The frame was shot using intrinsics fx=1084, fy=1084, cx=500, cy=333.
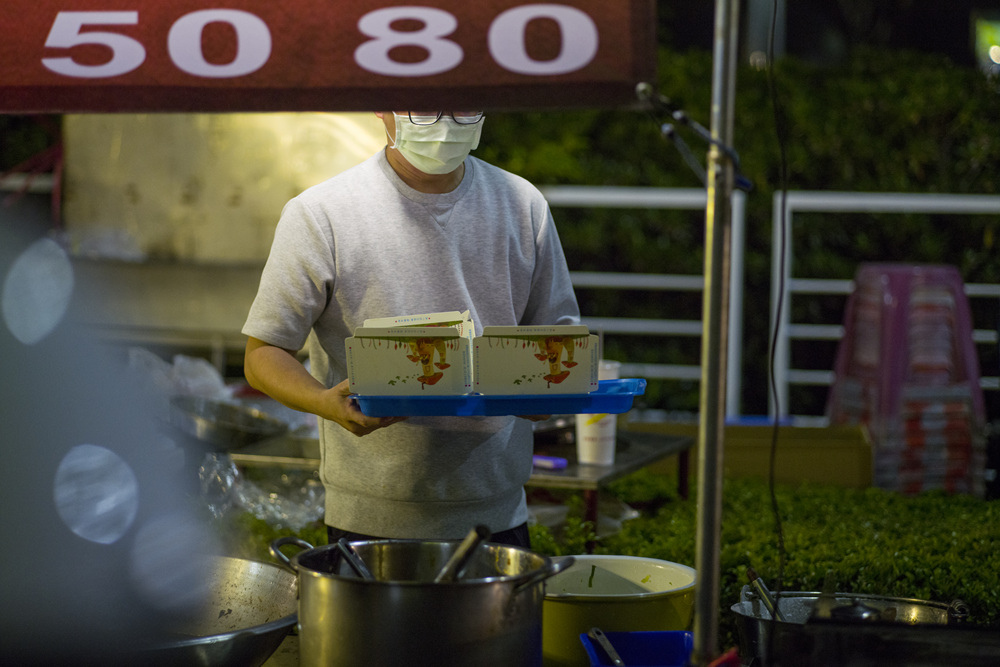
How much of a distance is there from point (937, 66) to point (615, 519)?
4.24 meters

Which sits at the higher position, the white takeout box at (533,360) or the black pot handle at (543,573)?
the white takeout box at (533,360)

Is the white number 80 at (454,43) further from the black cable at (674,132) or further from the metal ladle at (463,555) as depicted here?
the metal ladle at (463,555)

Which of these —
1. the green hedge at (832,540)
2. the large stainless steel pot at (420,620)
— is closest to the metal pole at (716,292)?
the large stainless steel pot at (420,620)

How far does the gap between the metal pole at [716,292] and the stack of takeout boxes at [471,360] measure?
0.40 metres

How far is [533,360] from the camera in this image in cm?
164

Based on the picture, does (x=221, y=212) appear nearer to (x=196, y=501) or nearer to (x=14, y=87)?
(x=196, y=501)

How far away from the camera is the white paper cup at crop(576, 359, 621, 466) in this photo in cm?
289

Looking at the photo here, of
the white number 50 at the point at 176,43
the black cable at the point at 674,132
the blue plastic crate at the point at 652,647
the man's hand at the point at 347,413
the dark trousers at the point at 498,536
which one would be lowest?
the blue plastic crate at the point at 652,647

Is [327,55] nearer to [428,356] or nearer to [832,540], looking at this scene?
[428,356]

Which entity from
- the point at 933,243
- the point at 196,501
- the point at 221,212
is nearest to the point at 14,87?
the point at 196,501

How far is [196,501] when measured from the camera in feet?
9.30

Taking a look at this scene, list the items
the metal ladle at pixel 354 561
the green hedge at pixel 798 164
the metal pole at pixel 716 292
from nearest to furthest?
1. the metal pole at pixel 716 292
2. the metal ladle at pixel 354 561
3. the green hedge at pixel 798 164

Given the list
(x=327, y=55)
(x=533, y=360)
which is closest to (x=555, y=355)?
(x=533, y=360)

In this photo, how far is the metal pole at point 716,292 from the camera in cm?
125
